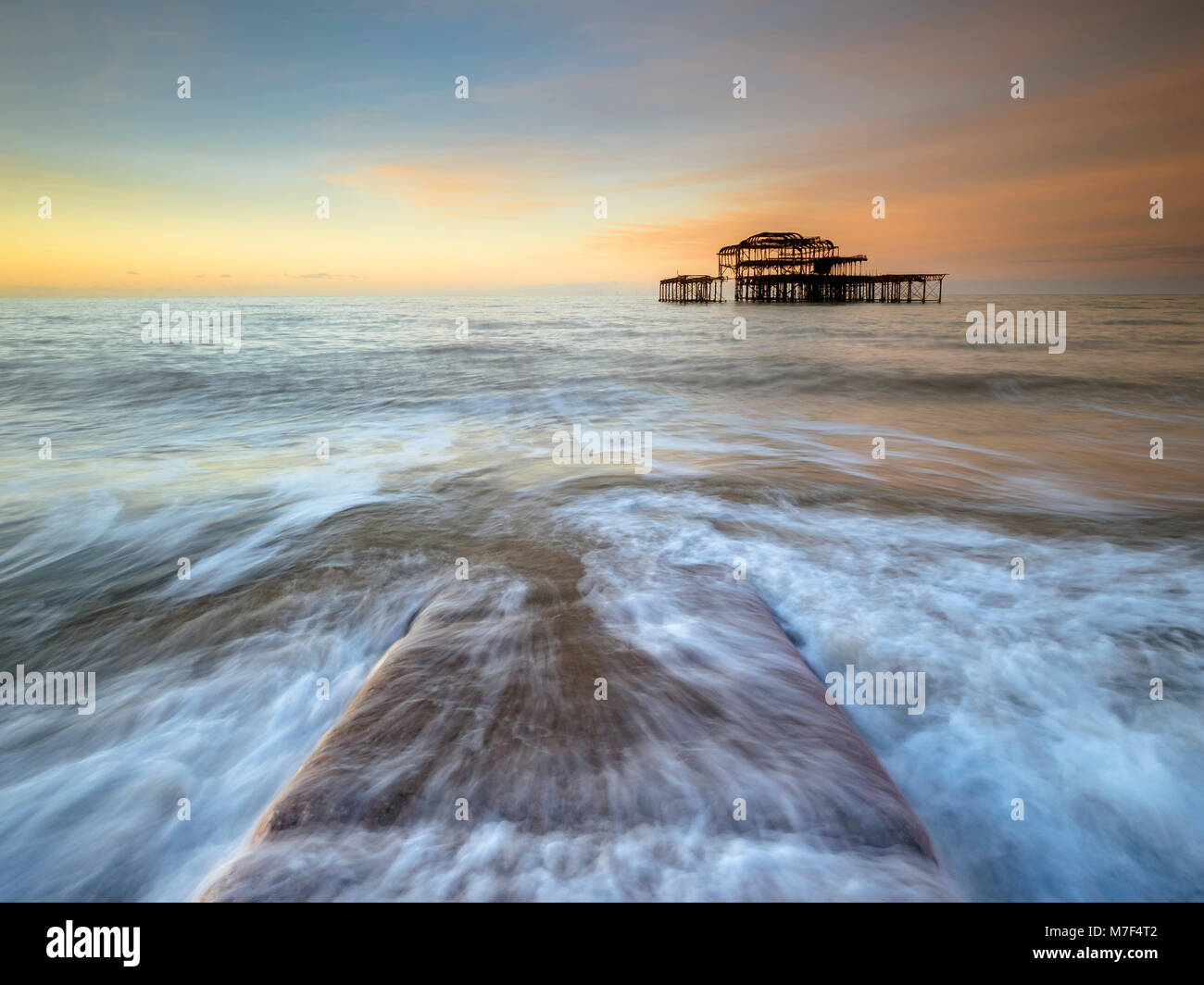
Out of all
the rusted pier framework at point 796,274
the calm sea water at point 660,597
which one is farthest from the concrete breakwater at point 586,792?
the rusted pier framework at point 796,274

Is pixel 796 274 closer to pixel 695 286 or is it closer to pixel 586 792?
pixel 695 286

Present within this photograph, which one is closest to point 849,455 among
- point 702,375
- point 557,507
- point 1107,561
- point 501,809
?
point 1107,561

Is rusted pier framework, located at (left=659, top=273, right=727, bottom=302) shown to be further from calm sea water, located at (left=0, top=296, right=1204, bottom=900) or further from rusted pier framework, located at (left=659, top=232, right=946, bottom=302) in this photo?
calm sea water, located at (left=0, top=296, right=1204, bottom=900)

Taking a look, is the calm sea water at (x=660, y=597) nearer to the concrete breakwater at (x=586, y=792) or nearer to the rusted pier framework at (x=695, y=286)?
the concrete breakwater at (x=586, y=792)

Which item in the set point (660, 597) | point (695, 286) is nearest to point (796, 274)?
point (695, 286)

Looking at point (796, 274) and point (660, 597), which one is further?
point (796, 274)

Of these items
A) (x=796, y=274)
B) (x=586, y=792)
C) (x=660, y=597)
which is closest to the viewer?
(x=586, y=792)

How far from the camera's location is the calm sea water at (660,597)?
285cm

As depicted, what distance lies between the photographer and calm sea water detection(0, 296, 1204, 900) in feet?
9.34

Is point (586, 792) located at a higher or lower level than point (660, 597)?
lower

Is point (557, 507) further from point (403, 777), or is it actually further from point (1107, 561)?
point (1107, 561)

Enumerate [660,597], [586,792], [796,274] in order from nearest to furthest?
[586,792] → [660,597] → [796,274]

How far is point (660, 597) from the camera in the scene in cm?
440

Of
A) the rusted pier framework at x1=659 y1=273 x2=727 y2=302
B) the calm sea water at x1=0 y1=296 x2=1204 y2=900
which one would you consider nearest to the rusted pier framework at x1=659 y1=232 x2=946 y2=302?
the rusted pier framework at x1=659 y1=273 x2=727 y2=302
